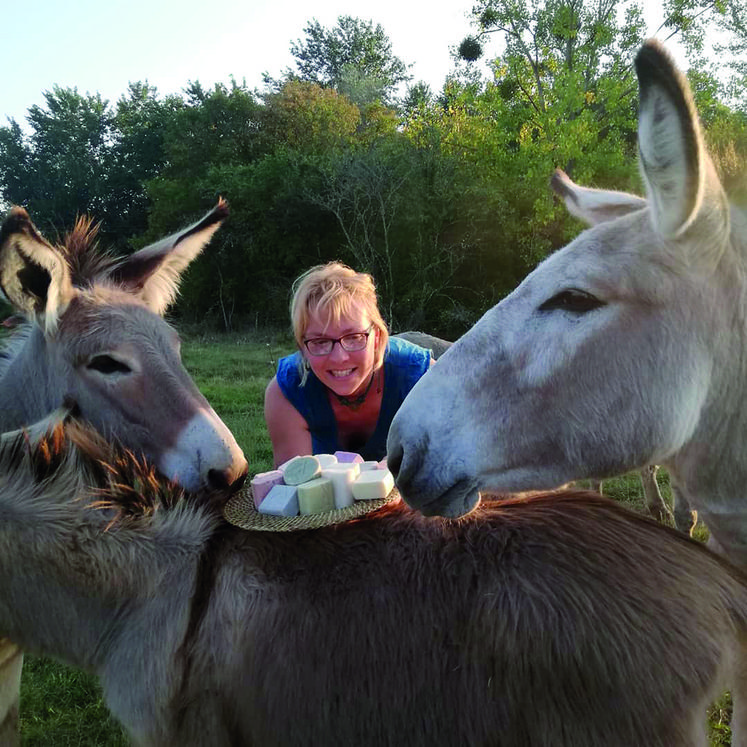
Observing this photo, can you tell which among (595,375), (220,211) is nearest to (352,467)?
(595,375)

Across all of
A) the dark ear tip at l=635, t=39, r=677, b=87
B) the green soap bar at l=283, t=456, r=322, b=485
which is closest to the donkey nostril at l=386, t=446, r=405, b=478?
the green soap bar at l=283, t=456, r=322, b=485

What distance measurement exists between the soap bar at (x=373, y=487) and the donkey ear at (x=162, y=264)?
1744mm

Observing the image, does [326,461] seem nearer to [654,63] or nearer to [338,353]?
[338,353]

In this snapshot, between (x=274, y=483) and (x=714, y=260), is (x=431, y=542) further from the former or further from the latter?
(x=714, y=260)

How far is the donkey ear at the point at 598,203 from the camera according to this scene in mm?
2150

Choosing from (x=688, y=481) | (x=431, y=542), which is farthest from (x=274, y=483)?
(x=688, y=481)

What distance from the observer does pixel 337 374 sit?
119 inches

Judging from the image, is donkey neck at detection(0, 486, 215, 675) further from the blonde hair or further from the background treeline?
the background treeline

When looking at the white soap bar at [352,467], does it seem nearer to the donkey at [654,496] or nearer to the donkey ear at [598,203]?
the donkey ear at [598,203]

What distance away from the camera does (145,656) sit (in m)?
1.58

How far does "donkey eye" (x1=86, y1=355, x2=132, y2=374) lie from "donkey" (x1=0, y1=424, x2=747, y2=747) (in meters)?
0.68

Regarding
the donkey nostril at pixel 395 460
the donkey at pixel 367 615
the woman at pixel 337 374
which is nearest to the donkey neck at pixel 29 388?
the donkey at pixel 367 615

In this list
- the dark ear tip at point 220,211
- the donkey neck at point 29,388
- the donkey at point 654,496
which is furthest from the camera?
the donkey at point 654,496

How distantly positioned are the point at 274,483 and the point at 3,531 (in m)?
0.77
